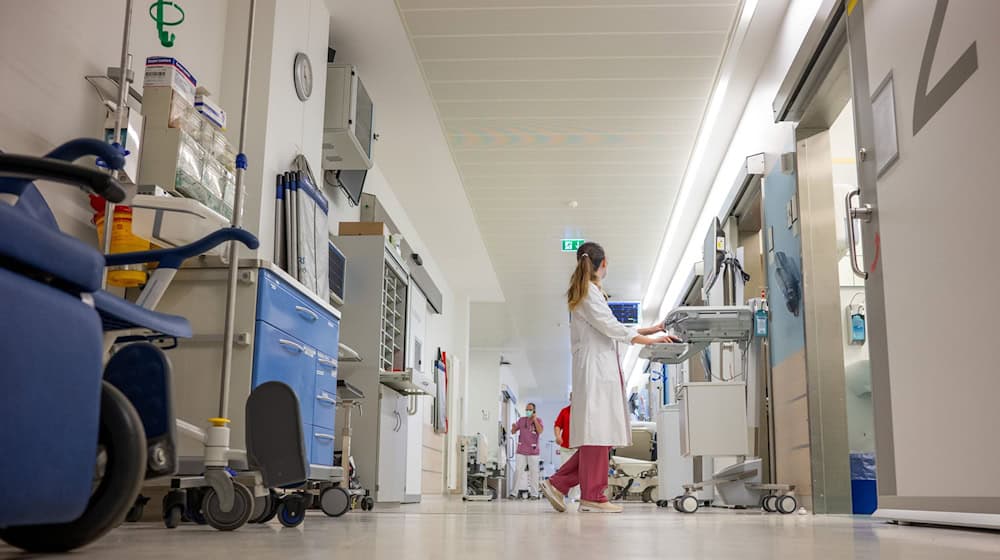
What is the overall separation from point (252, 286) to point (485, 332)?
13.0 meters

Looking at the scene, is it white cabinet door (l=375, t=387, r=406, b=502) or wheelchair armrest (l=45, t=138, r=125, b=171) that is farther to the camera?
white cabinet door (l=375, t=387, r=406, b=502)

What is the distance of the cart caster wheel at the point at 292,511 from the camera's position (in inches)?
115

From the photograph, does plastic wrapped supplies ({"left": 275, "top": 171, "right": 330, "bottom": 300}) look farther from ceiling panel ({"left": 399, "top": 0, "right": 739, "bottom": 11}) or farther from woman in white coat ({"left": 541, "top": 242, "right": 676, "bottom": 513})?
woman in white coat ({"left": 541, "top": 242, "right": 676, "bottom": 513})

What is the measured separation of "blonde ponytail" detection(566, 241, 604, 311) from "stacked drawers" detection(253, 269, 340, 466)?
1633 millimetres

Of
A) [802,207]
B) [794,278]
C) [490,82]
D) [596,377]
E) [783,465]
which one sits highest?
[490,82]

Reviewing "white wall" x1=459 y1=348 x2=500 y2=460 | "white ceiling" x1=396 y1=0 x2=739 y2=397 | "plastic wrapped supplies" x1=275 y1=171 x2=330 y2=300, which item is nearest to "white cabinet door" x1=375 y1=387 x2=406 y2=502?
"plastic wrapped supplies" x1=275 y1=171 x2=330 y2=300

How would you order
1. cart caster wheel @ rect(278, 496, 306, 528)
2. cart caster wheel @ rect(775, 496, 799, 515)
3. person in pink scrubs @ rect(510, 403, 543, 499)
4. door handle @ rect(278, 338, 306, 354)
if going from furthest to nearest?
person in pink scrubs @ rect(510, 403, 543, 499)
cart caster wheel @ rect(775, 496, 799, 515)
door handle @ rect(278, 338, 306, 354)
cart caster wheel @ rect(278, 496, 306, 528)

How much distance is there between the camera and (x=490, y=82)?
618 centimetres

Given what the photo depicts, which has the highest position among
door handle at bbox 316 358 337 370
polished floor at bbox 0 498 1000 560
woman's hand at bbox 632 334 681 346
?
woman's hand at bbox 632 334 681 346

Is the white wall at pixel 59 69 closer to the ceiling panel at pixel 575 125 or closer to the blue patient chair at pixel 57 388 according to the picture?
the blue patient chair at pixel 57 388

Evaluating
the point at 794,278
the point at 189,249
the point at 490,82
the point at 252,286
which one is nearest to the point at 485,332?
the point at 490,82

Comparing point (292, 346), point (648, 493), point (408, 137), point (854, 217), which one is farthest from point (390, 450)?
point (648, 493)

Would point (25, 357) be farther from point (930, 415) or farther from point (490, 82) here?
point (490, 82)

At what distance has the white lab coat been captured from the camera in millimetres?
4922
